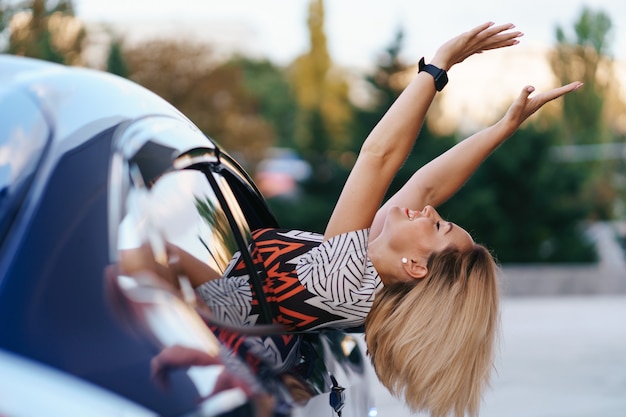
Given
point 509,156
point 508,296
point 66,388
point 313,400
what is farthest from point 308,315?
point 509,156

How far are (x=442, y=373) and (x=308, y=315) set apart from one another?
1.29ft

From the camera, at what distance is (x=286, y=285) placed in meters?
2.72

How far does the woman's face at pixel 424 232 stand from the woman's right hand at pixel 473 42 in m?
0.41

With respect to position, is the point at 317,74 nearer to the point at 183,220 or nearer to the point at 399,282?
the point at 399,282

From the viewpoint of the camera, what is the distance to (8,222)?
1.70 meters

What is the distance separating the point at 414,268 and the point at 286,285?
39 cm

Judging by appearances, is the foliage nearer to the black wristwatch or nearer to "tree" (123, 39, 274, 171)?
"tree" (123, 39, 274, 171)

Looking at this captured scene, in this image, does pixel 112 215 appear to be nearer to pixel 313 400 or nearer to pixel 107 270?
pixel 107 270

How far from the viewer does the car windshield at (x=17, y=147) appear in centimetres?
172

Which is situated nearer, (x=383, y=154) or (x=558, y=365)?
(x=383, y=154)

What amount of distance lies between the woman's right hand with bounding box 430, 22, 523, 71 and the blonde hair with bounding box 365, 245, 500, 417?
0.56 metres

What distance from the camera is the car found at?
5.45ft

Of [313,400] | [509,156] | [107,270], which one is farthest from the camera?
[509,156]

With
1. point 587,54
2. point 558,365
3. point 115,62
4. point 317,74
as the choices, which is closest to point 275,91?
point 317,74
